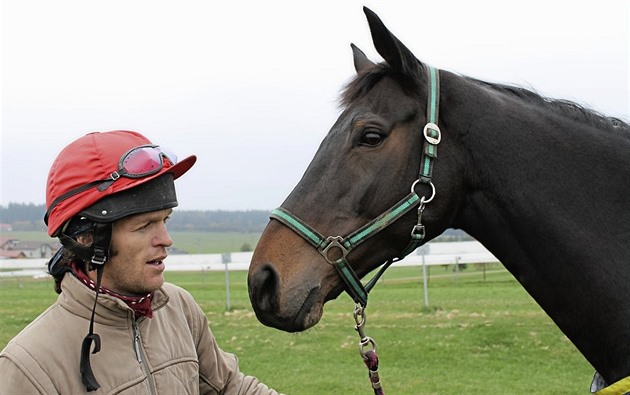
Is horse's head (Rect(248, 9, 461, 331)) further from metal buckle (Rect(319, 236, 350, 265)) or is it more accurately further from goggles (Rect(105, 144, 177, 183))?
goggles (Rect(105, 144, 177, 183))

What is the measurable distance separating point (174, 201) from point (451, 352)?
798 centimetres

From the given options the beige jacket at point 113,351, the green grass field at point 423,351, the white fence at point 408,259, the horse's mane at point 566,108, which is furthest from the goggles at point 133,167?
the white fence at point 408,259

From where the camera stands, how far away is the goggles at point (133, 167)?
2381 mm

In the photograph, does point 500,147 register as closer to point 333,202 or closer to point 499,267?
point 333,202

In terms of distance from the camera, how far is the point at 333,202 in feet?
8.86

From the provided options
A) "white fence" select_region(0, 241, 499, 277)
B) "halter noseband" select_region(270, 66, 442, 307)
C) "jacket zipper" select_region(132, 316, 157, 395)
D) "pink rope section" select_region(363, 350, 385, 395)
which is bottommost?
"white fence" select_region(0, 241, 499, 277)

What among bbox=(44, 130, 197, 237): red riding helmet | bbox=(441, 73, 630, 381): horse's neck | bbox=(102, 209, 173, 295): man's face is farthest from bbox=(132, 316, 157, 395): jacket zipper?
bbox=(441, 73, 630, 381): horse's neck

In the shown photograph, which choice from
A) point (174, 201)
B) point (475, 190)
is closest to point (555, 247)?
point (475, 190)

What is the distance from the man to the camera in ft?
7.48

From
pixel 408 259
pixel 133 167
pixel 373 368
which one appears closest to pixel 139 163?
pixel 133 167

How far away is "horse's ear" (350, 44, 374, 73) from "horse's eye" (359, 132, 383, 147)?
0.62 m

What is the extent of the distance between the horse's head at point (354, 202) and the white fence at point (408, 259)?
1114 cm

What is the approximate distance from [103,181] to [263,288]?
2.68 feet

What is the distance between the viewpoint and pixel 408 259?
1738cm
